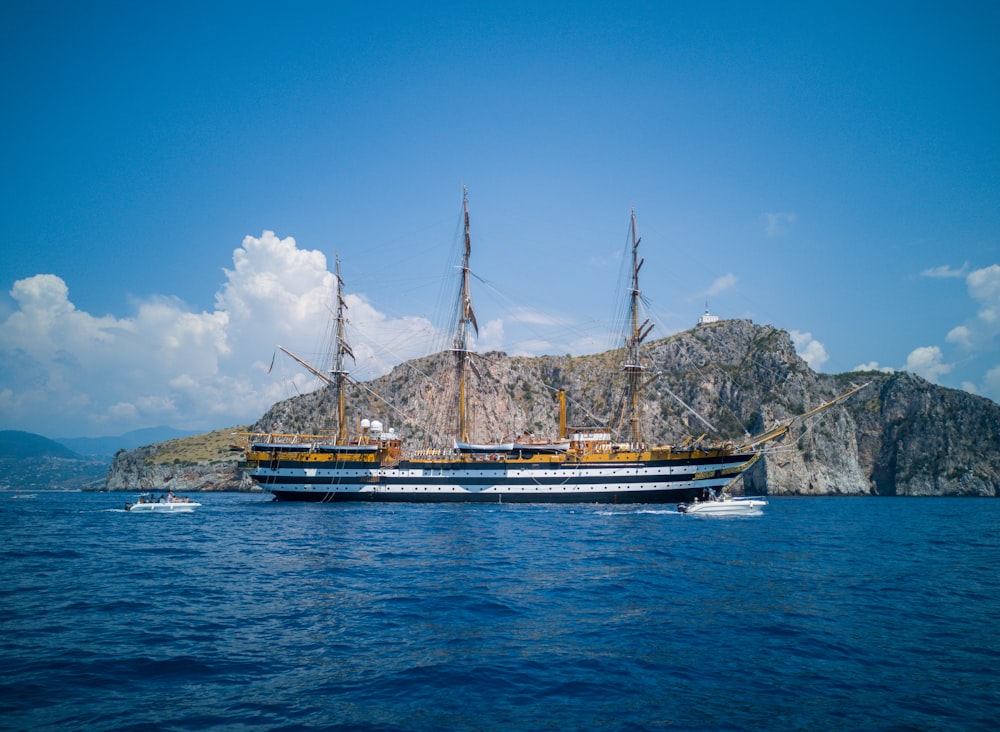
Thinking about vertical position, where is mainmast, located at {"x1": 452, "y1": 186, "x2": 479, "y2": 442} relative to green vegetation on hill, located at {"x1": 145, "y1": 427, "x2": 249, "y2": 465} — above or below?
above

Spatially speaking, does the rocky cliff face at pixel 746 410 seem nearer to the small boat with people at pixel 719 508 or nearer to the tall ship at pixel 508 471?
the tall ship at pixel 508 471

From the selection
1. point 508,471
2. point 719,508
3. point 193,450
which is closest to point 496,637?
point 719,508

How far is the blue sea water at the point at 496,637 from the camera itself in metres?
10.1

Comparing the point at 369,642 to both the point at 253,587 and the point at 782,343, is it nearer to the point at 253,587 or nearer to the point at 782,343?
the point at 253,587

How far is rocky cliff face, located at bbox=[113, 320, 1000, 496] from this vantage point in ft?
396

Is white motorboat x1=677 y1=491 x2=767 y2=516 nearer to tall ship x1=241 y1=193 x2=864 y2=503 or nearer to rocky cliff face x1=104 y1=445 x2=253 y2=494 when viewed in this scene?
tall ship x1=241 y1=193 x2=864 y2=503

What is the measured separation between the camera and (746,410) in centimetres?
13238

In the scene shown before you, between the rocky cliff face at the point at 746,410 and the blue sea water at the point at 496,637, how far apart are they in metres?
86.5

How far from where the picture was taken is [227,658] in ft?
41.8

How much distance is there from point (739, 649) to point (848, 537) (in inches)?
1192

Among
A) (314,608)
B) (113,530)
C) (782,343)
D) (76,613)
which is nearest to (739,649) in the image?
(314,608)

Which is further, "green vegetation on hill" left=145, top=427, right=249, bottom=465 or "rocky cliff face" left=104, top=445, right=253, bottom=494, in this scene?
"green vegetation on hill" left=145, top=427, right=249, bottom=465

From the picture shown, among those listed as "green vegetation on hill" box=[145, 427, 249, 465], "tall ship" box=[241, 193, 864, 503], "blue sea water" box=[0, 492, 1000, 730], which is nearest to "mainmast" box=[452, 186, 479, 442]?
"tall ship" box=[241, 193, 864, 503]

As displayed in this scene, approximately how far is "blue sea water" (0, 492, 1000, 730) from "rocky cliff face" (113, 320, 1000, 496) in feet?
284
